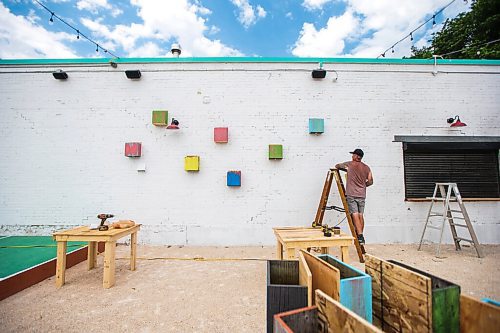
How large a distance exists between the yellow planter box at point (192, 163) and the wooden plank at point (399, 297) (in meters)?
4.09

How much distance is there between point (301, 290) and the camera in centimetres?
123

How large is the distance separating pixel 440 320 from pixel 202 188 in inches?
174

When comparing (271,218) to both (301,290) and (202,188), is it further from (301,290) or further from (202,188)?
(301,290)

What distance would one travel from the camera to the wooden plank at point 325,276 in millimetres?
979

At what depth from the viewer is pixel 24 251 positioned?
3717 mm

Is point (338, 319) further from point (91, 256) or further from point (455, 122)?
point (455, 122)

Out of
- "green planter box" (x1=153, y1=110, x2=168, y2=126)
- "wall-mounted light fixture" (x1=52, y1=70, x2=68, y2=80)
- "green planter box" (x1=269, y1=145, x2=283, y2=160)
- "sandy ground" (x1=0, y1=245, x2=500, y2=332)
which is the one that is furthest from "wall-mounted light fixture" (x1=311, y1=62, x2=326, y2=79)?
"wall-mounted light fixture" (x1=52, y1=70, x2=68, y2=80)

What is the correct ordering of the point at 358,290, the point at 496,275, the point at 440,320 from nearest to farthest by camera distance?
the point at 440,320, the point at 358,290, the point at 496,275

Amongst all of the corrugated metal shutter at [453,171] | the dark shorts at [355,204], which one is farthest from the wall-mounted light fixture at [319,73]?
the dark shorts at [355,204]

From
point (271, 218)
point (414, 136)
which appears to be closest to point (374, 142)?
point (414, 136)

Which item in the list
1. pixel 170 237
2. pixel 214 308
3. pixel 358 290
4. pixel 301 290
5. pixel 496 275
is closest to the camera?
pixel 358 290

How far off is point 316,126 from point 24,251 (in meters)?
5.29

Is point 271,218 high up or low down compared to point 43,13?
down

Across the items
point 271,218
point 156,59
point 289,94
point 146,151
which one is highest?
point 156,59
